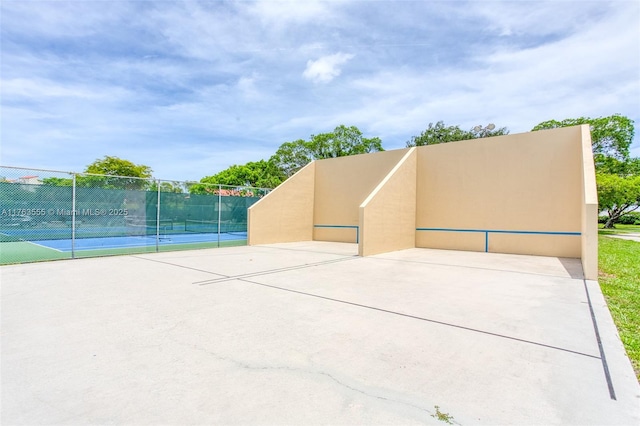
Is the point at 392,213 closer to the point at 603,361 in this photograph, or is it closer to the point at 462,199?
the point at 462,199

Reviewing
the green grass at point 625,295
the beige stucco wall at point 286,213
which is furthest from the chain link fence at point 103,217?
the green grass at point 625,295

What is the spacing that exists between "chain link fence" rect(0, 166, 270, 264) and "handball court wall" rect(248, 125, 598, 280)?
1597 mm

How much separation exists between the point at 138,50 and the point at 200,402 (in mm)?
11935

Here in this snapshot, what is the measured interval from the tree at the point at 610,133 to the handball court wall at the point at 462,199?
1932 centimetres

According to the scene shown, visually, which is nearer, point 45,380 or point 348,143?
point 45,380

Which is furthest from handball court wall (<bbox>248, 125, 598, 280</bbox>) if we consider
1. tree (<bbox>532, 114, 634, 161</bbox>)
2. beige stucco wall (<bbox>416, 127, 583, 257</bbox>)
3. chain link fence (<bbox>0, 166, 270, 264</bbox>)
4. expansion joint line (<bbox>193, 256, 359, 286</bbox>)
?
tree (<bbox>532, 114, 634, 161</bbox>)

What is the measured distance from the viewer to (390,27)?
366 inches

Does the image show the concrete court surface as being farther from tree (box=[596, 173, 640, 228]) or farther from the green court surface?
tree (box=[596, 173, 640, 228])

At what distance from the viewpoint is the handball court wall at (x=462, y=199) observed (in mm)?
10539

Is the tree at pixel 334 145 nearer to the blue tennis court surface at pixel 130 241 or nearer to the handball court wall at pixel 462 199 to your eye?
the handball court wall at pixel 462 199

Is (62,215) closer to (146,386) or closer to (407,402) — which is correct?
(146,386)

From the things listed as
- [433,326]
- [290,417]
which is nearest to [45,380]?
[290,417]

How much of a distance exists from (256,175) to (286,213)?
26.4 m

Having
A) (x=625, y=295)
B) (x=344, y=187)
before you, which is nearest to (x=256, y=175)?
(x=344, y=187)
